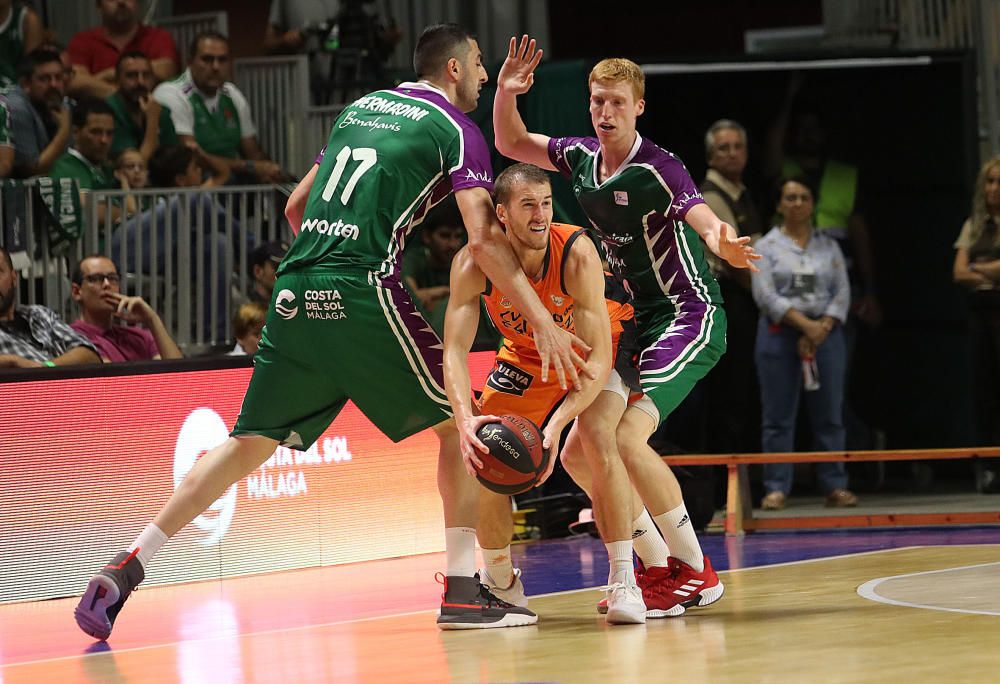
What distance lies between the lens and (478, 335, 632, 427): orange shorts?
6.23 meters

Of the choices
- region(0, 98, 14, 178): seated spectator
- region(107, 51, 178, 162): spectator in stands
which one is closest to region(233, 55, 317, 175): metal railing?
region(107, 51, 178, 162): spectator in stands

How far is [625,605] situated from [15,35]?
6712mm

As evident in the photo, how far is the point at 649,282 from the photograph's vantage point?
629 centimetres

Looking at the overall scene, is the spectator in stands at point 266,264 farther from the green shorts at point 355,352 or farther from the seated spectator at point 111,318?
the green shorts at point 355,352

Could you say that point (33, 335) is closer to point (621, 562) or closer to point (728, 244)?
point (621, 562)

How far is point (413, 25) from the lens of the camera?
13.1m

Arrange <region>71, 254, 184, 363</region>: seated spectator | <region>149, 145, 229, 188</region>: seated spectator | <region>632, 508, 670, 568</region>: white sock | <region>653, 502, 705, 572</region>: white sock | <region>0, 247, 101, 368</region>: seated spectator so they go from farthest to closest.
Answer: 1. <region>149, 145, 229, 188</region>: seated spectator
2. <region>71, 254, 184, 363</region>: seated spectator
3. <region>0, 247, 101, 368</region>: seated spectator
4. <region>632, 508, 670, 568</region>: white sock
5. <region>653, 502, 705, 572</region>: white sock

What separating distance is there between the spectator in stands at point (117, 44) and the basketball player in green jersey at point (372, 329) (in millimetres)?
5573

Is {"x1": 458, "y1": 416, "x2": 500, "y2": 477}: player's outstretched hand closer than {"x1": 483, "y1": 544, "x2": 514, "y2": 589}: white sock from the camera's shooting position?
Yes

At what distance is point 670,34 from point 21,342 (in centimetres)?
1152

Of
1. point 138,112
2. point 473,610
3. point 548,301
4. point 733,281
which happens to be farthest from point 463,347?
point 138,112

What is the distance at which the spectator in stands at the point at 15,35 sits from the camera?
Answer: 10453 millimetres

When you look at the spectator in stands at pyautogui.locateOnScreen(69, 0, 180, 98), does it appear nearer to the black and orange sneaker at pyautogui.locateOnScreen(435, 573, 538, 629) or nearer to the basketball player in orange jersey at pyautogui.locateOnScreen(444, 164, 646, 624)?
the basketball player in orange jersey at pyautogui.locateOnScreen(444, 164, 646, 624)

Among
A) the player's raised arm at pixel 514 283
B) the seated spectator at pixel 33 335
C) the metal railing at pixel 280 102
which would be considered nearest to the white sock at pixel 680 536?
the player's raised arm at pixel 514 283
